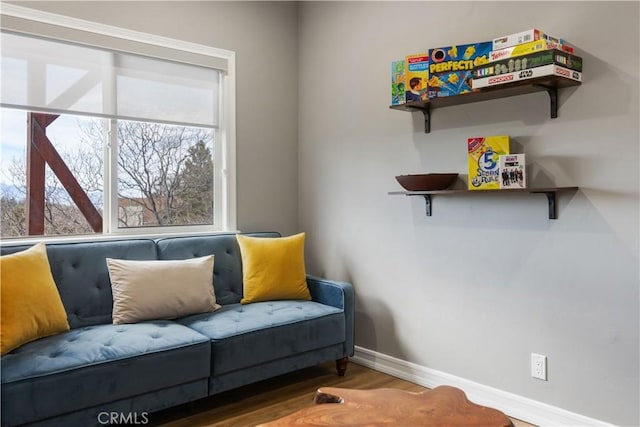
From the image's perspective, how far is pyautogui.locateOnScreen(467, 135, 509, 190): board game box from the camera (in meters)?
2.61

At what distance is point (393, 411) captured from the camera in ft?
5.65

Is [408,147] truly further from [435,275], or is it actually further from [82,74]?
[82,74]

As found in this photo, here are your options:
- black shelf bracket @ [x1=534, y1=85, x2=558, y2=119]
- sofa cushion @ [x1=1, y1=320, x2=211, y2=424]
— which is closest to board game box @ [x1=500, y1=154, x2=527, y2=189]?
black shelf bracket @ [x1=534, y1=85, x2=558, y2=119]

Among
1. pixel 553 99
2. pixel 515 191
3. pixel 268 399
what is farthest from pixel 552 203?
pixel 268 399

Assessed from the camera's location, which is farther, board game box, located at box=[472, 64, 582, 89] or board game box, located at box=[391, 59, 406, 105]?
board game box, located at box=[391, 59, 406, 105]

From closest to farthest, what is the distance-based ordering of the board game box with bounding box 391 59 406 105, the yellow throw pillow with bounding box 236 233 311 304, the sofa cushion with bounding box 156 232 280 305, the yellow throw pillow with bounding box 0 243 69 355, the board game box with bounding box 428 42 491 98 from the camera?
the yellow throw pillow with bounding box 0 243 69 355 → the board game box with bounding box 428 42 491 98 → the board game box with bounding box 391 59 406 105 → the sofa cushion with bounding box 156 232 280 305 → the yellow throw pillow with bounding box 236 233 311 304

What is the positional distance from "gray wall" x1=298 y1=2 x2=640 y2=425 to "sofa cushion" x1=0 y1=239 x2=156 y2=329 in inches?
61.8

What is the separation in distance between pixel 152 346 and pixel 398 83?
199 cm

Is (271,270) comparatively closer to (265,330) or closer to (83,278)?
(265,330)

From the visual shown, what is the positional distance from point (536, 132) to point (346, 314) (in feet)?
5.06

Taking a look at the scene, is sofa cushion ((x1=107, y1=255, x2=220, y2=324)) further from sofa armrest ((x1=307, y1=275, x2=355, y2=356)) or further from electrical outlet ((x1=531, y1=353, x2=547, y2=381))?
electrical outlet ((x1=531, y1=353, x2=547, y2=381))

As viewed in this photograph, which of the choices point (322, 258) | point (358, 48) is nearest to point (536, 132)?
point (358, 48)

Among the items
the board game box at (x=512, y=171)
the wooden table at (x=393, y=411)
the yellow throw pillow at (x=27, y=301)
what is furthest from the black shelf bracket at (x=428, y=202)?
the yellow throw pillow at (x=27, y=301)

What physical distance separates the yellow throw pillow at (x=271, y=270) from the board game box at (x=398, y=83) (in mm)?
1164
